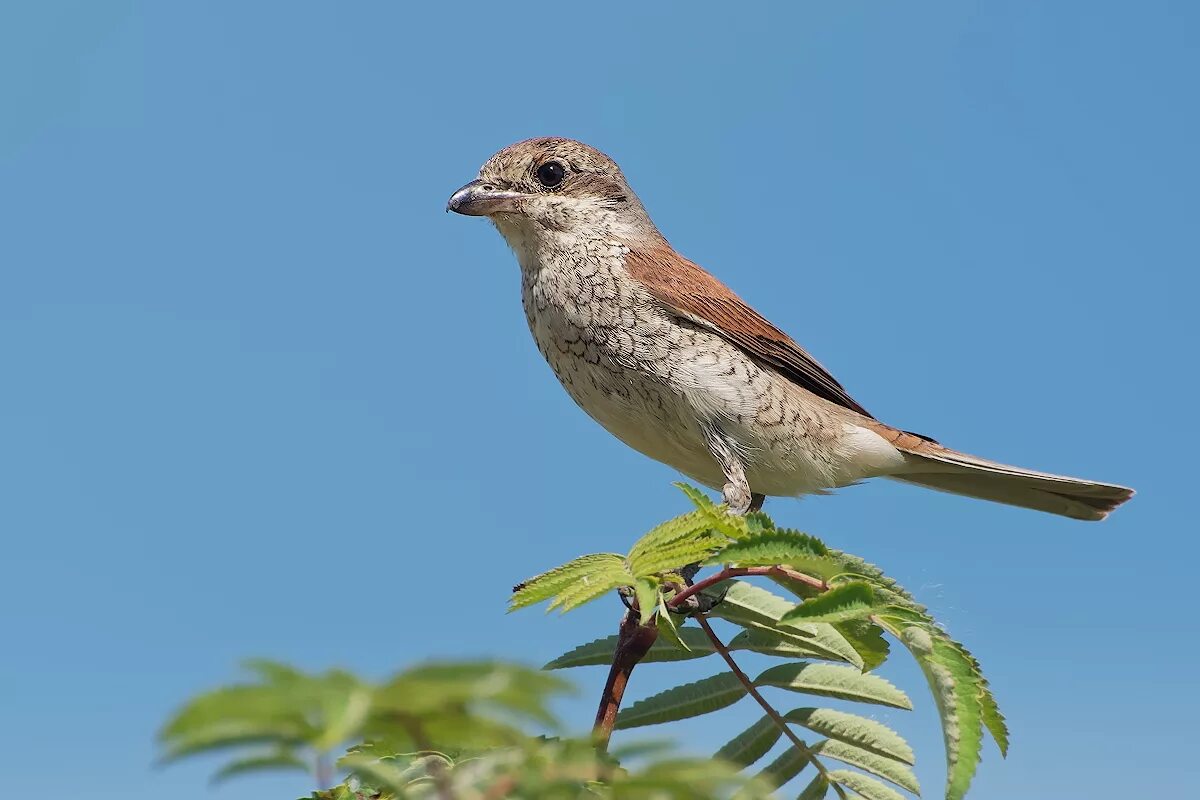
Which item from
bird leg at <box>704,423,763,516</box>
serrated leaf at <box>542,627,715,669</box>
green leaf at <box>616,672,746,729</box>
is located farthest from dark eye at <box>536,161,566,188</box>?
green leaf at <box>616,672,746,729</box>

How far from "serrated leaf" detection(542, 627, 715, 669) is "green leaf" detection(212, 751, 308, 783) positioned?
181 cm

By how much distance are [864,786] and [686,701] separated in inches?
18.5

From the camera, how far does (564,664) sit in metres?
2.91

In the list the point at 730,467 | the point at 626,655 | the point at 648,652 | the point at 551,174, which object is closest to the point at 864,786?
the point at 648,652

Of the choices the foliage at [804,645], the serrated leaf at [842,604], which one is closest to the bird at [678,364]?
the foliage at [804,645]

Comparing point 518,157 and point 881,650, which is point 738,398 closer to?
point 518,157

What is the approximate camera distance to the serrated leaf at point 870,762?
2.80m

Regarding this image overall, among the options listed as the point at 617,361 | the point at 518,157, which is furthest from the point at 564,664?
the point at 518,157

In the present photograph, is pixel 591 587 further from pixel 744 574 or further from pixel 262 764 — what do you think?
pixel 262 764

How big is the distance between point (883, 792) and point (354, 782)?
1305 millimetres

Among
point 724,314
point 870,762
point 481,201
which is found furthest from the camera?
point 481,201

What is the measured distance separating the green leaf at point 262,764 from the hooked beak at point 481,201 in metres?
4.07

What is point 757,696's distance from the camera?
289cm

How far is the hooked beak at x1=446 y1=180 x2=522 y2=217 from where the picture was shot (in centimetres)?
494
